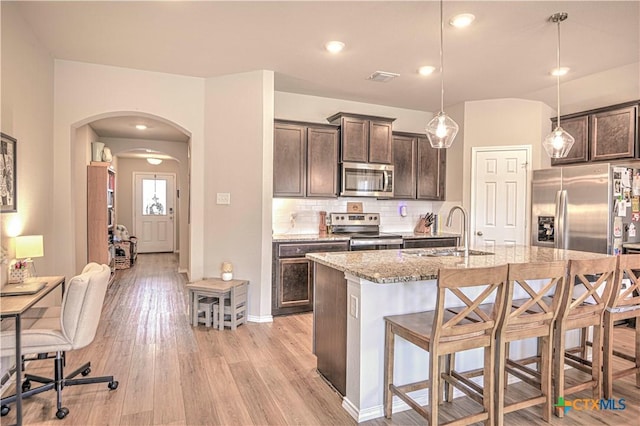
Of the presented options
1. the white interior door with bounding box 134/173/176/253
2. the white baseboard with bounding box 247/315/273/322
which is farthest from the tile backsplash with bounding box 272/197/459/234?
the white interior door with bounding box 134/173/176/253

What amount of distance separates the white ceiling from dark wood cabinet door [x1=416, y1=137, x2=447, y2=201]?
48.2 inches

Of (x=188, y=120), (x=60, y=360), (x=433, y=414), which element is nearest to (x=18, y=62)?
(x=188, y=120)

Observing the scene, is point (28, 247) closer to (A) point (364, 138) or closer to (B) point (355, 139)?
(B) point (355, 139)

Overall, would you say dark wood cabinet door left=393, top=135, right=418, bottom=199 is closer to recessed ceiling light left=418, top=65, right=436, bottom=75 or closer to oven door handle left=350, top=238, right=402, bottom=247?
oven door handle left=350, top=238, right=402, bottom=247

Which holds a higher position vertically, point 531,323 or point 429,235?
point 429,235

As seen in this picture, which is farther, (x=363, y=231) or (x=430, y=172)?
(x=430, y=172)

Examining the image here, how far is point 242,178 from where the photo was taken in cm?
421

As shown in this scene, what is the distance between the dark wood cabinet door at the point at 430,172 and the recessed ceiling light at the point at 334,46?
242 cm

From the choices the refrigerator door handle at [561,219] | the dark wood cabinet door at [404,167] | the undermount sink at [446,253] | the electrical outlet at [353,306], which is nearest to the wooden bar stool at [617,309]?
the undermount sink at [446,253]

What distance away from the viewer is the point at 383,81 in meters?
4.47

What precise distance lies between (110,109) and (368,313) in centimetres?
349

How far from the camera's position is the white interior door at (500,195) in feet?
16.4

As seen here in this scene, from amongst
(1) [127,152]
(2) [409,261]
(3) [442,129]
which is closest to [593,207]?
(3) [442,129]

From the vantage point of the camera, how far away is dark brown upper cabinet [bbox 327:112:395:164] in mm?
4902
